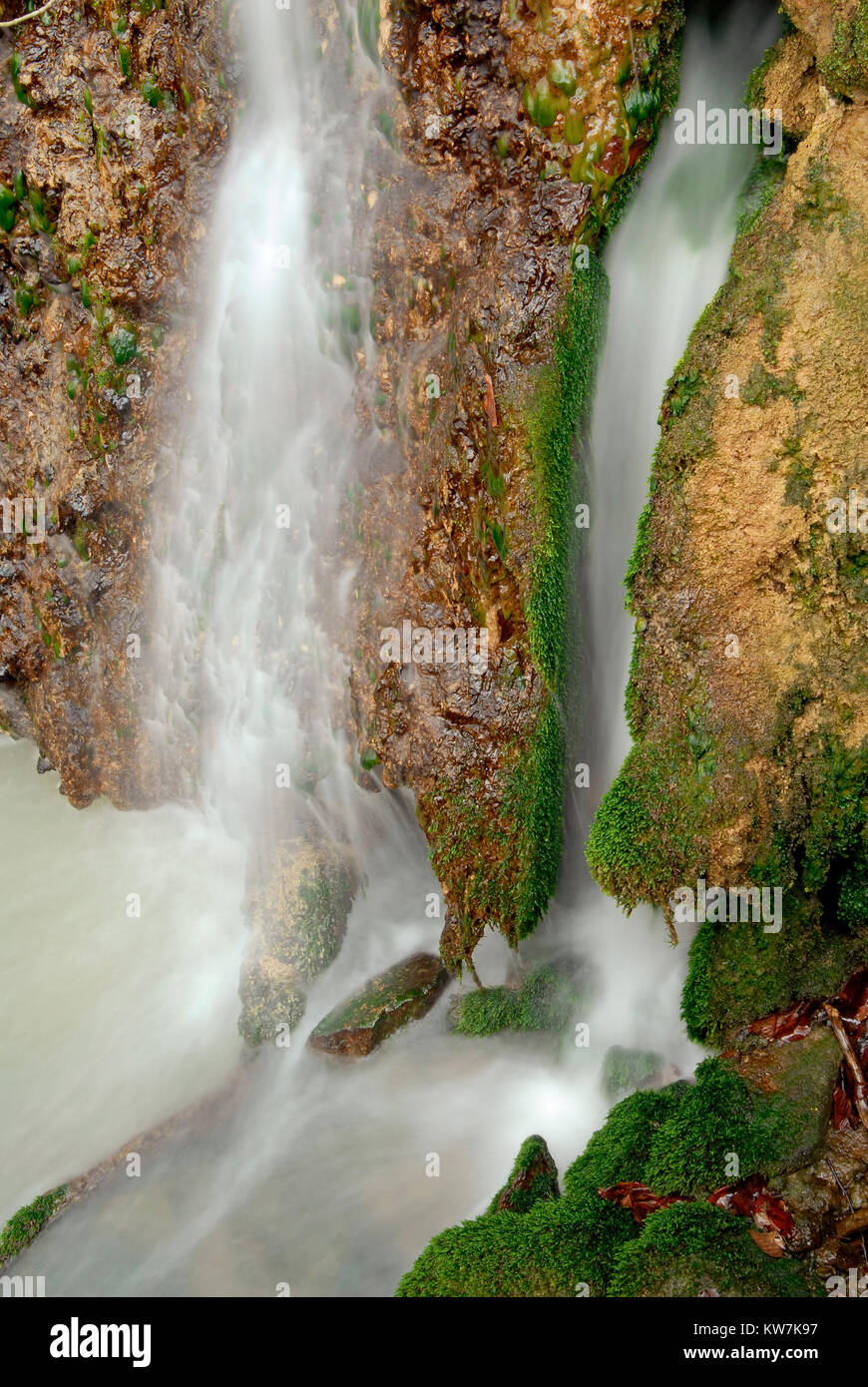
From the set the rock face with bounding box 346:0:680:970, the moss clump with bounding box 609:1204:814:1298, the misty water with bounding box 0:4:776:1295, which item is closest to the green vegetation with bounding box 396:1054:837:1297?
the moss clump with bounding box 609:1204:814:1298

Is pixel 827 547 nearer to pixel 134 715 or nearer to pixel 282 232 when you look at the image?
pixel 282 232

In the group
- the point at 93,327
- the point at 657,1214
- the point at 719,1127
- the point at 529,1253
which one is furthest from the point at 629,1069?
the point at 93,327

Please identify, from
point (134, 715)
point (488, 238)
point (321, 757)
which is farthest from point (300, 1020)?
point (488, 238)

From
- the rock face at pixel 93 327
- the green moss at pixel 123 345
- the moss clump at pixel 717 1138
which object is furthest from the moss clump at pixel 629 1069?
the green moss at pixel 123 345

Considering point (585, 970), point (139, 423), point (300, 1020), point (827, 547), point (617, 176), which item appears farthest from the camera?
point (139, 423)

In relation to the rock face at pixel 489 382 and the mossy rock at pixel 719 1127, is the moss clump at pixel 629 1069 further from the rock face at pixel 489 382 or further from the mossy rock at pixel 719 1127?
the rock face at pixel 489 382

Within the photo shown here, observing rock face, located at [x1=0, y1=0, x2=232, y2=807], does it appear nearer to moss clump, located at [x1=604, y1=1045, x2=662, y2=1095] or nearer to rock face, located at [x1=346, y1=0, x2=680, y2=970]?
rock face, located at [x1=346, y1=0, x2=680, y2=970]

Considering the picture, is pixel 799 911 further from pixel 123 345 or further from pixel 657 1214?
pixel 123 345

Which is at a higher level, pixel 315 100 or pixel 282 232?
pixel 315 100
